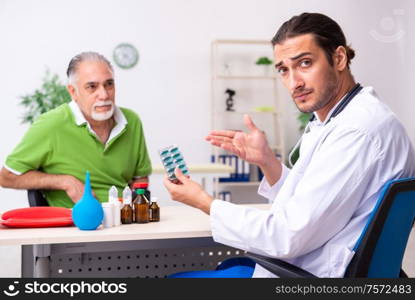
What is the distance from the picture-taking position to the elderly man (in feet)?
7.58

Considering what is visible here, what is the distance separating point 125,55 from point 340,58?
467cm

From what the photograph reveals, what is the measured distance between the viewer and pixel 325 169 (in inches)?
50.0

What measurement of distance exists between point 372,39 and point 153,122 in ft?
9.94

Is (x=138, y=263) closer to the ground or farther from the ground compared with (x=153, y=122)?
closer to the ground

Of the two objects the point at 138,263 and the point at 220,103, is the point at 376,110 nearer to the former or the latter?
the point at 138,263

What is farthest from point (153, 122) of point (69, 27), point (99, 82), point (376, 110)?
point (376, 110)

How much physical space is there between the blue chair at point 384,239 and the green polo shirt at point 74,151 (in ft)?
4.16

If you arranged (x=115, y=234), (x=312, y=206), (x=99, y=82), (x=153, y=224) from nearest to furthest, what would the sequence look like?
(x=312, y=206) → (x=115, y=234) → (x=153, y=224) → (x=99, y=82)

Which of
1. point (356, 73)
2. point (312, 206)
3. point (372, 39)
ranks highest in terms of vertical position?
point (372, 39)

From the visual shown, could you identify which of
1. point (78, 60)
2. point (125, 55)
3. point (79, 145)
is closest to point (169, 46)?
point (125, 55)

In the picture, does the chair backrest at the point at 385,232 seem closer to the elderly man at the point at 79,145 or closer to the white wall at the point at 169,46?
the elderly man at the point at 79,145

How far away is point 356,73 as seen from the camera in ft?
21.4

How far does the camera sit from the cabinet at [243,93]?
6.07 meters

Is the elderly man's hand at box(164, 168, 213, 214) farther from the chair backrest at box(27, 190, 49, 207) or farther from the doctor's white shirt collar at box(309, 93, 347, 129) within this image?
the chair backrest at box(27, 190, 49, 207)
